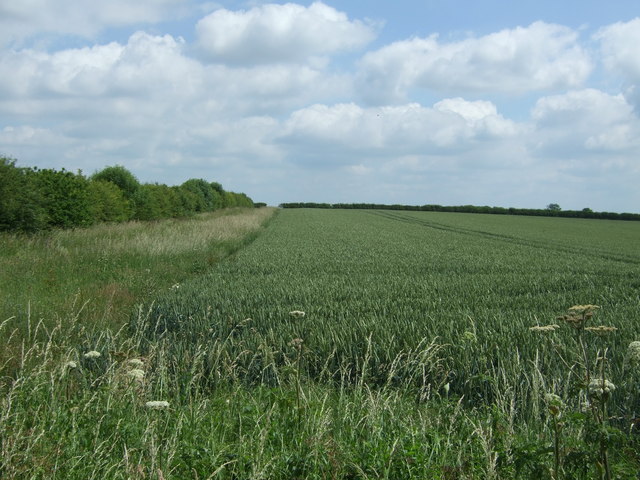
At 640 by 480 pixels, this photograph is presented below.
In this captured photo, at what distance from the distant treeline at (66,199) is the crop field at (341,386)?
24.8 ft

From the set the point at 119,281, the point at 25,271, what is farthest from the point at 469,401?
the point at 25,271

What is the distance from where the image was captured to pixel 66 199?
20625 mm

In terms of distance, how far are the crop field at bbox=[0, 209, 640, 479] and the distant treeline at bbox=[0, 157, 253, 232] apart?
24.8 ft

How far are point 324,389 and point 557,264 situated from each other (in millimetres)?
14963

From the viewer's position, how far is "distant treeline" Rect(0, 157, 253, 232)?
16.6 metres

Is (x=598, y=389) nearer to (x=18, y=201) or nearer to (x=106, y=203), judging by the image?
(x=18, y=201)

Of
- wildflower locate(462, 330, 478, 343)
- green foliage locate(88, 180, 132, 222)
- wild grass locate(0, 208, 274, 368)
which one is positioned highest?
green foliage locate(88, 180, 132, 222)

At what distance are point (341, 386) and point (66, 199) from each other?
1834cm

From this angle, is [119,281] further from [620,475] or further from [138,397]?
[620,475]

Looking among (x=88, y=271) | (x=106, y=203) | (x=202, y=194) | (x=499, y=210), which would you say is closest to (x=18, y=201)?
(x=88, y=271)

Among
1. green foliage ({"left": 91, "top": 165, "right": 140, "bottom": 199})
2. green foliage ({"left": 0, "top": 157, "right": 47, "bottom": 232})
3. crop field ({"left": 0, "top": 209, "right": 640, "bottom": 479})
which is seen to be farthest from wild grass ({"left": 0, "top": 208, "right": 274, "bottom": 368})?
green foliage ({"left": 91, "top": 165, "right": 140, "bottom": 199})

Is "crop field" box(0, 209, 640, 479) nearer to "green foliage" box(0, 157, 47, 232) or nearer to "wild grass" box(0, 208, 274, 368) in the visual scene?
"wild grass" box(0, 208, 274, 368)

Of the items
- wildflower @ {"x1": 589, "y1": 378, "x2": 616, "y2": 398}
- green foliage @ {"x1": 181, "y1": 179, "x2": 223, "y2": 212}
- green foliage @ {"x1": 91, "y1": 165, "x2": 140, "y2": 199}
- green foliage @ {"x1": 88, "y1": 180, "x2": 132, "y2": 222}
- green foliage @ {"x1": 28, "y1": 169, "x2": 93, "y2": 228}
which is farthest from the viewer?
green foliage @ {"x1": 181, "y1": 179, "x2": 223, "y2": 212}

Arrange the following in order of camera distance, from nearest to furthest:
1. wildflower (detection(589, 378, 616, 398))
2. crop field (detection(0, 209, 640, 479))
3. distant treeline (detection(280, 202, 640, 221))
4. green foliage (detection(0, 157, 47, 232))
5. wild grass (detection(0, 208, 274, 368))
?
wildflower (detection(589, 378, 616, 398)) → crop field (detection(0, 209, 640, 479)) → wild grass (detection(0, 208, 274, 368)) → green foliage (detection(0, 157, 47, 232)) → distant treeline (detection(280, 202, 640, 221))
